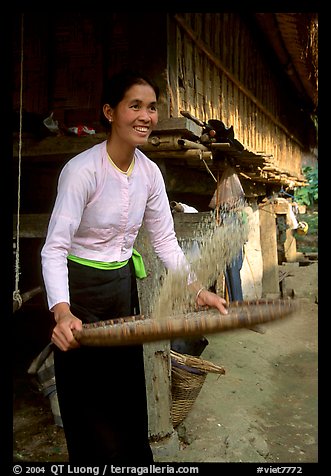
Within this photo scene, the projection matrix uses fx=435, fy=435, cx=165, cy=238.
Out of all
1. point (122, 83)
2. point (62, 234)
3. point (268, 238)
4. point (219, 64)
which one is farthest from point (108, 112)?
point (268, 238)

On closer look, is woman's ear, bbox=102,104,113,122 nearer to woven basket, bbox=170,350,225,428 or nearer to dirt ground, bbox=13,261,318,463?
dirt ground, bbox=13,261,318,463

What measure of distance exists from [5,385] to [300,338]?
666 centimetres

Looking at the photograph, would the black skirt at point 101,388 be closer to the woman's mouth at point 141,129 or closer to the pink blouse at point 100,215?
the pink blouse at point 100,215

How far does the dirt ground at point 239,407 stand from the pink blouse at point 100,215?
111 centimetres

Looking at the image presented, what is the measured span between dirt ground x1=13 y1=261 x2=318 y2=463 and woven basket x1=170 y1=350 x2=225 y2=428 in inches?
13.5

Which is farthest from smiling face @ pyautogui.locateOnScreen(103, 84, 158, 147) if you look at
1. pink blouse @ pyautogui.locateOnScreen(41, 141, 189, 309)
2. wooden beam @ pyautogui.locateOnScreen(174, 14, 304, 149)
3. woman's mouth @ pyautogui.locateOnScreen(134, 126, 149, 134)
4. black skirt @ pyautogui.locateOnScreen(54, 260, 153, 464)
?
wooden beam @ pyautogui.locateOnScreen(174, 14, 304, 149)

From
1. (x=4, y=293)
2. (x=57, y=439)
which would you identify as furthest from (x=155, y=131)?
(x=57, y=439)

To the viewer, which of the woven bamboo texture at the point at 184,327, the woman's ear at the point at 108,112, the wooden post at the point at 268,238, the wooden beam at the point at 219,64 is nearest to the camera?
the woven bamboo texture at the point at 184,327

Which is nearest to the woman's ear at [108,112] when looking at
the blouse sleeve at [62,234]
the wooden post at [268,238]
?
the blouse sleeve at [62,234]

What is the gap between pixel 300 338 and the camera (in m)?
8.23

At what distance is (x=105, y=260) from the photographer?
2.44 metres

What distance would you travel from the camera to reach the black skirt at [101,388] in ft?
7.57

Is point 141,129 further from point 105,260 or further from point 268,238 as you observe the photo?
point 268,238

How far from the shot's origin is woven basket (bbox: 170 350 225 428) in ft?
13.9
